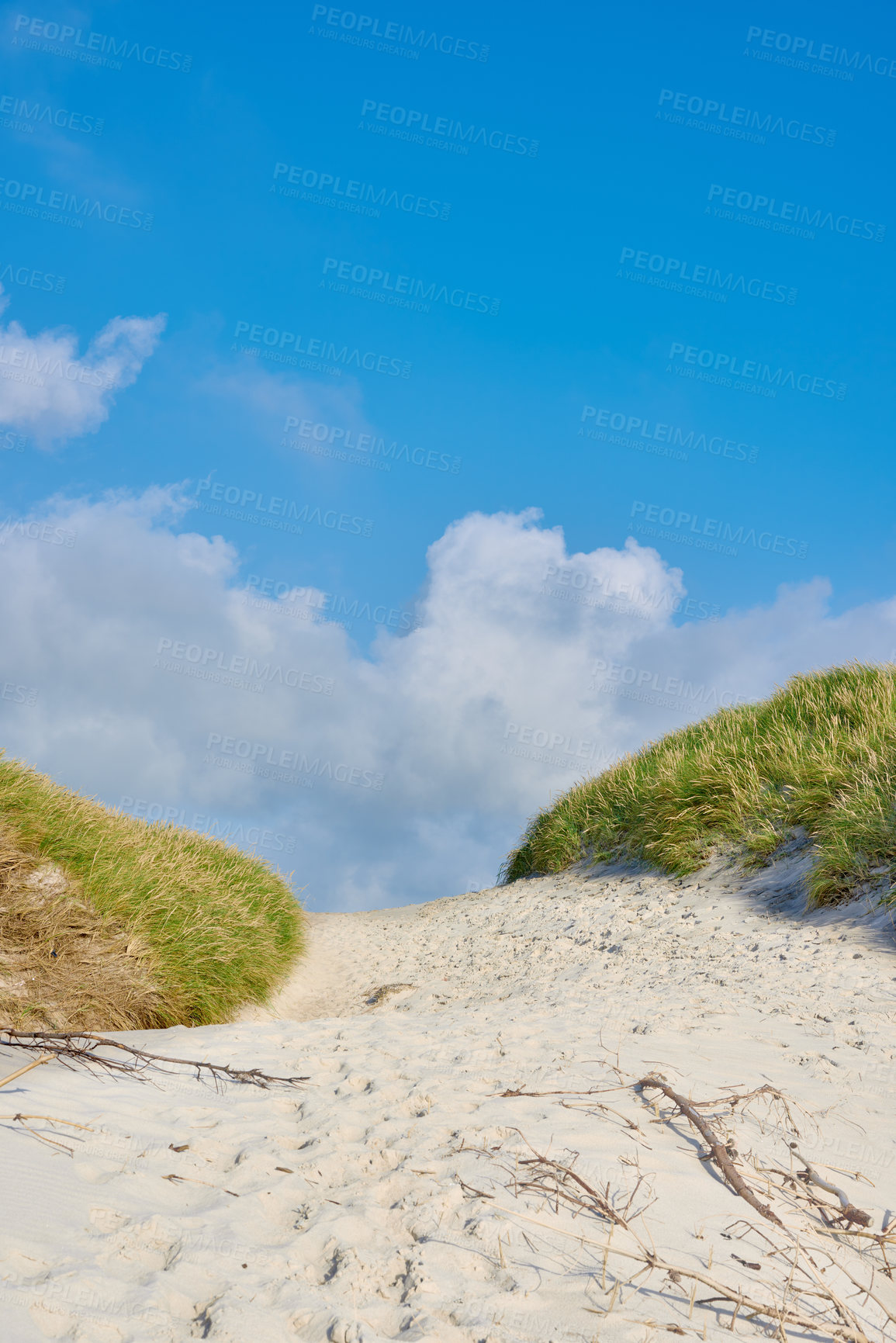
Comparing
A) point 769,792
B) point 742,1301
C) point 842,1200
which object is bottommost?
point 742,1301

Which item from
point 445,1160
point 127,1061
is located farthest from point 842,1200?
point 127,1061

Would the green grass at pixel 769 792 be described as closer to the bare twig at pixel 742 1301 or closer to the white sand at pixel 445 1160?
the white sand at pixel 445 1160

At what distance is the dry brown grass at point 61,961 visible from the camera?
17.5ft

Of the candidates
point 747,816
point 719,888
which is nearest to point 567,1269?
point 719,888

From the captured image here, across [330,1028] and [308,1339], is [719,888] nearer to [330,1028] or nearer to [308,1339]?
[330,1028]

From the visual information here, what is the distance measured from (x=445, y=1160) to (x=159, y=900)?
4.42 m

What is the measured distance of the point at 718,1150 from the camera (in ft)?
9.97

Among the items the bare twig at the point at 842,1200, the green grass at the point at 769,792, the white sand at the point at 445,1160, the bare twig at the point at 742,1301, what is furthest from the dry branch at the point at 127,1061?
the green grass at the point at 769,792

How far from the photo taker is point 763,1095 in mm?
3812

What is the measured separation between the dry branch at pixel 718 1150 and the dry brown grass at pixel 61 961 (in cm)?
406

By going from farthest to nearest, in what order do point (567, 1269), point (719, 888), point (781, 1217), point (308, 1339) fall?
1. point (719, 888)
2. point (781, 1217)
3. point (567, 1269)
4. point (308, 1339)

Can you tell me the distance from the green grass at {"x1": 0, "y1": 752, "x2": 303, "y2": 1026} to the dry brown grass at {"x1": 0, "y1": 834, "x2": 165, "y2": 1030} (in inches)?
4.1

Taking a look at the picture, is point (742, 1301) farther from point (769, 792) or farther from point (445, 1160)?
point (769, 792)

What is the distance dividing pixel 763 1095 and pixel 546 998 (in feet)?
7.99
